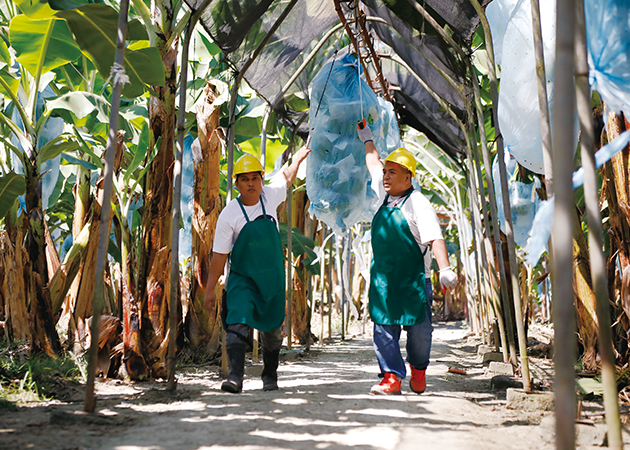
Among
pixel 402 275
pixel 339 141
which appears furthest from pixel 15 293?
pixel 402 275

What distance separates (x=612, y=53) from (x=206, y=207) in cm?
378

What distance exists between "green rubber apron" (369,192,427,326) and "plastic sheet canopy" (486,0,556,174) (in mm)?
838

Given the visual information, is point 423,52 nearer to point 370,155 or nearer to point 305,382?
point 370,155

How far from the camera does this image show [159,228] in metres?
3.67

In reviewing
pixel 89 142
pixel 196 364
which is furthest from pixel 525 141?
pixel 89 142

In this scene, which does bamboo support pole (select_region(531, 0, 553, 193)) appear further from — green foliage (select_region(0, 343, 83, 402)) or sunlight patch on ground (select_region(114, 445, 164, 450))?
green foliage (select_region(0, 343, 83, 402))

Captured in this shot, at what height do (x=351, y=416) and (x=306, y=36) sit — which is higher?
(x=306, y=36)

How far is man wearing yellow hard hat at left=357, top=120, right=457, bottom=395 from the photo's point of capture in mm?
3285

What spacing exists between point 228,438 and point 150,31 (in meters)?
3.04

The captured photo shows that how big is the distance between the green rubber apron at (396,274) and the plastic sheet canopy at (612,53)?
4.98 ft

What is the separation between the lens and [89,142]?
17.7 feet

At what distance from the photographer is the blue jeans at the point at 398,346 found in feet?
10.8

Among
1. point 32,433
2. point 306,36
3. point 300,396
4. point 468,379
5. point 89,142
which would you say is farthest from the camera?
point 89,142

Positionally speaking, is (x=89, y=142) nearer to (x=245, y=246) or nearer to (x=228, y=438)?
(x=245, y=246)
